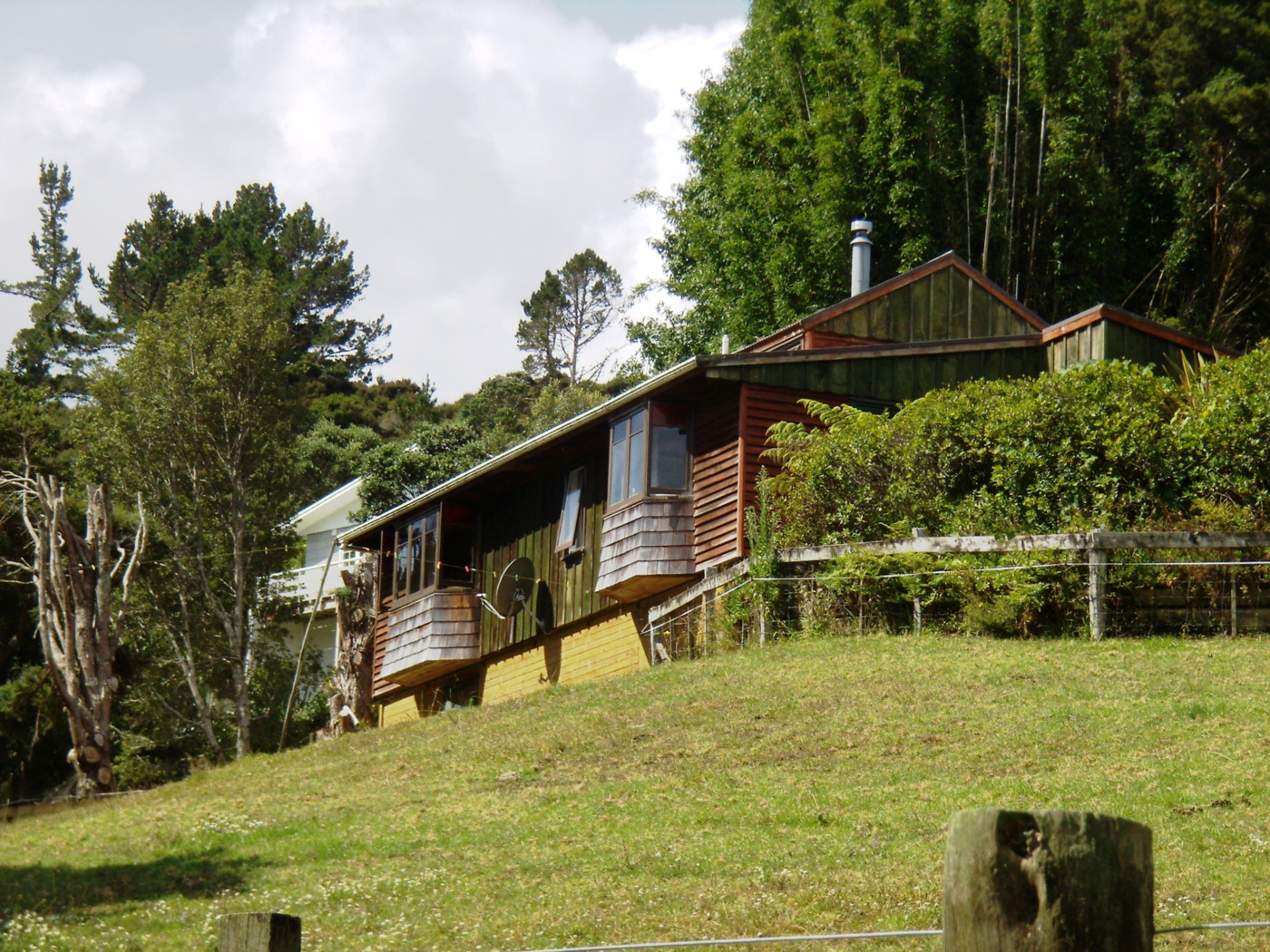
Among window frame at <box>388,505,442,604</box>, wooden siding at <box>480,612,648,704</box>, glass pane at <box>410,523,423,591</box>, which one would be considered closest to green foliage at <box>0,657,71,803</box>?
window frame at <box>388,505,442,604</box>

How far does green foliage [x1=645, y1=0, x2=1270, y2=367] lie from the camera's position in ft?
130

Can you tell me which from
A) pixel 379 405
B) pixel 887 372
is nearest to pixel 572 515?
pixel 887 372

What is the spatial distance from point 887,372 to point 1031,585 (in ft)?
23.5

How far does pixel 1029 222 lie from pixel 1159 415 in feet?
79.8

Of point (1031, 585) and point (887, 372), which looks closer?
point (1031, 585)

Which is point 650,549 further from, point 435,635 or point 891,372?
point 435,635

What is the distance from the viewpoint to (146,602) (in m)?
36.8

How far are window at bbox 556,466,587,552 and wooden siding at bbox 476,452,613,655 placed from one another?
13 centimetres

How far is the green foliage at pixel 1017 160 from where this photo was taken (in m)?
39.7

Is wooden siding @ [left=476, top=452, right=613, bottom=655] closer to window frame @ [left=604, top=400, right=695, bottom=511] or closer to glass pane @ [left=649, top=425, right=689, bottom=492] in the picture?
window frame @ [left=604, top=400, right=695, bottom=511]

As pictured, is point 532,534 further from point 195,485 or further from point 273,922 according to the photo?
point 273,922

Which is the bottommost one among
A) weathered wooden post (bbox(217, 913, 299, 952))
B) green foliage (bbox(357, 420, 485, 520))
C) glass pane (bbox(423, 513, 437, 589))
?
weathered wooden post (bbox(217, 913, 299, 952))

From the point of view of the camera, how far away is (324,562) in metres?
50.8

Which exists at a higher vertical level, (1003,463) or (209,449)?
(209,449)
